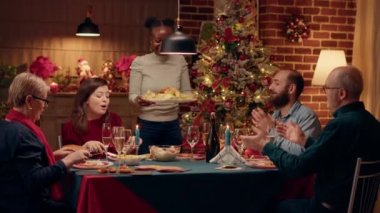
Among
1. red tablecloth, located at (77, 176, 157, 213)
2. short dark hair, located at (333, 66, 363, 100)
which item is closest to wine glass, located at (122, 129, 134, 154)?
red tablecloth, located at (77, 176, 157, 213)

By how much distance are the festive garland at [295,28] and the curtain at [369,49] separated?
0.50 metres

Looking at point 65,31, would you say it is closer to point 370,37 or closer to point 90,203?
point 370,37

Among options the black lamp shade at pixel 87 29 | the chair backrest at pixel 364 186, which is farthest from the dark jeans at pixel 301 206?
A: the black lamp shade at pixel 87 29

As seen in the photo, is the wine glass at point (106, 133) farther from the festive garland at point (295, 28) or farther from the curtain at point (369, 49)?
the festive garland at point (295, 28)

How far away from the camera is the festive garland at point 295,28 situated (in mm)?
6344

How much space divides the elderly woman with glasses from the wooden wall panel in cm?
490

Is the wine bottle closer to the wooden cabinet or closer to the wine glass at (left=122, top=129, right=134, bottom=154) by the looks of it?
the wine glass at (left=122, top=129, right=134, bottom=154)

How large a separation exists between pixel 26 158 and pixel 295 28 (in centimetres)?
373

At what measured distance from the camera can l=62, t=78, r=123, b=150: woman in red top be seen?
4215mm

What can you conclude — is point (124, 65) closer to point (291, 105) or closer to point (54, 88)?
point (54, 88)

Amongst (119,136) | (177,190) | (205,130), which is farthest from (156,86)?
(177,190)

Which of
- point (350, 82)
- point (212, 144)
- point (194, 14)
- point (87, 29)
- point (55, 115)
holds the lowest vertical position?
point (55, 115)

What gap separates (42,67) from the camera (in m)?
7.88

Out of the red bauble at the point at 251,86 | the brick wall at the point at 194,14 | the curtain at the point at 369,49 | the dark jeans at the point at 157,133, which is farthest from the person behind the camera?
the brick wall at the point at 194,14
